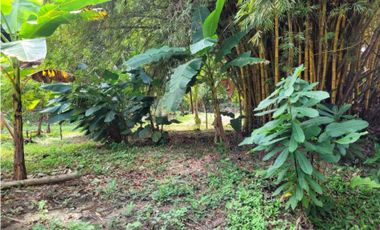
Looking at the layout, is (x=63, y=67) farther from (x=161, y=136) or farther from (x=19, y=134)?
(x=19, y=134)

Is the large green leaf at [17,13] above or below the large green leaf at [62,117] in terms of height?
above

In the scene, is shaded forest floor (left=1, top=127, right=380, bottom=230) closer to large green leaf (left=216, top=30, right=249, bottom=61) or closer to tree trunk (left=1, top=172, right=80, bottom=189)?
tree trunk (left=1, top=172, right=80, bottom=189)

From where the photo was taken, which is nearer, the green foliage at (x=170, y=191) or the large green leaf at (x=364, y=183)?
the large green leaf at (x=364, y=183)

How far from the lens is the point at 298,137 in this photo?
1989mm

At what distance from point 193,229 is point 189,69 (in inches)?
72.6

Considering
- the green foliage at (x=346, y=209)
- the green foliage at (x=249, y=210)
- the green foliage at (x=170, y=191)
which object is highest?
the green foliage at (x=170, y=191)

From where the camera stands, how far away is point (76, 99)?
15.4 feet

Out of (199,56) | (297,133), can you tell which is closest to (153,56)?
(199,56)

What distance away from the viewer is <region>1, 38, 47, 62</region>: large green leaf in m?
2.09

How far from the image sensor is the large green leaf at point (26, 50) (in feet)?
6.84

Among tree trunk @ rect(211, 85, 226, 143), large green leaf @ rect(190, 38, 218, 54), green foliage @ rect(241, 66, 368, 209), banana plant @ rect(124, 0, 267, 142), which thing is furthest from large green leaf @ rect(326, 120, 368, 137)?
tree trunk @ rect(211, 85, 226, 143)

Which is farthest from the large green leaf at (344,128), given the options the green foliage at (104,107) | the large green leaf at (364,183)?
the green foliage at (104,107)

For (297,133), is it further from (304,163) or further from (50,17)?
(50,17)

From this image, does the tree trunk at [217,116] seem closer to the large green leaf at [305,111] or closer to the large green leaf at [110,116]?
the large green leaf at [110,116]
